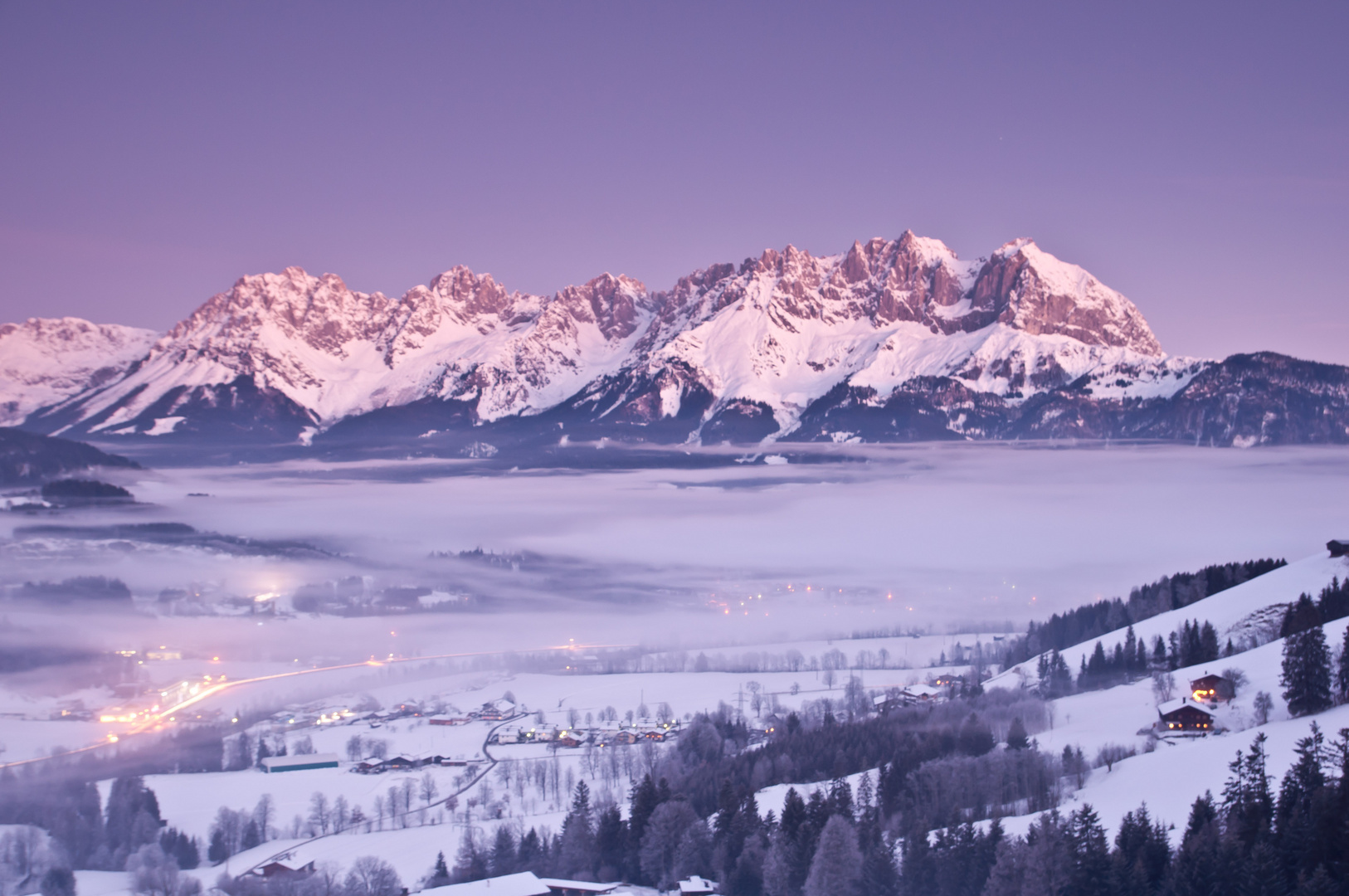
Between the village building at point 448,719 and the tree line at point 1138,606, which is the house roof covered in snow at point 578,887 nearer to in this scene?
the village building at point 448,719

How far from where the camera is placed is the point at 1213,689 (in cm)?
7081

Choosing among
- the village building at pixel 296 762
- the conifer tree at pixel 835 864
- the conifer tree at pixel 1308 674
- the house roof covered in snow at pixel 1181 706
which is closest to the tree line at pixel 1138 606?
the house roof covered in snow at pixel 1181 706

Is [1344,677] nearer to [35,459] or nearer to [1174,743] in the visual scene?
[1174,743]

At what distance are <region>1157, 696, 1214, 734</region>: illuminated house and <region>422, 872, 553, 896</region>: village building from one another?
38419 millimetres

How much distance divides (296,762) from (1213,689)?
7034 centimetres

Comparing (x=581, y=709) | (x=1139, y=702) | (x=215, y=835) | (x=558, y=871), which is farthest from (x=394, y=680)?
(x=1139, y=702)

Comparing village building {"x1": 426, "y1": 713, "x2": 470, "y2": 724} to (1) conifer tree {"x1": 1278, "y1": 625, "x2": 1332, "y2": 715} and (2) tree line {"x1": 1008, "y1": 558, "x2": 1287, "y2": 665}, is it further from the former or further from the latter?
(1) conifer tree {"x1": 1278, "y1": 625, "x2": 1332, "y2": 715}

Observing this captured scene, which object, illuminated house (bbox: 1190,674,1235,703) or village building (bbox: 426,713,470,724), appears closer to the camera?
illuminated house (bbox: 1190,674,1235,703)

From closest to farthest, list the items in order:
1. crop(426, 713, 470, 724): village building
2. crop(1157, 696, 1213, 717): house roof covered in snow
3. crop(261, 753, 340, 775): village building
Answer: crop(1157, 696, 1213, 717): house roof covered in snow
crop(261, 753, 340, 775): village building
crop(426, 713, 470, 724): village building

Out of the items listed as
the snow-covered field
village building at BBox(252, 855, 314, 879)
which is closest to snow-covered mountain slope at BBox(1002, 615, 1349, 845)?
the snow-covered field

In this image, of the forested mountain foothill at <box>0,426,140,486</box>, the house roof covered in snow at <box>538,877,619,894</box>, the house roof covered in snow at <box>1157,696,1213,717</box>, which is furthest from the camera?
the forested mountain foothill at <box>0,426,140,486</box>

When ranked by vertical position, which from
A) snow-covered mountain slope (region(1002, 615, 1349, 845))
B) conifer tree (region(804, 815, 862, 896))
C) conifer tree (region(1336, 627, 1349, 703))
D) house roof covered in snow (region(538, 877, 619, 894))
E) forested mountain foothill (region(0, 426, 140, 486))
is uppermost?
forested mountain foothill (region(0, 426, 140, 486))

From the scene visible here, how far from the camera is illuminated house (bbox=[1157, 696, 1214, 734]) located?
66375 millimetres

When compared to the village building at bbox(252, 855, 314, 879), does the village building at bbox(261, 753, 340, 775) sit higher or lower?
lower
